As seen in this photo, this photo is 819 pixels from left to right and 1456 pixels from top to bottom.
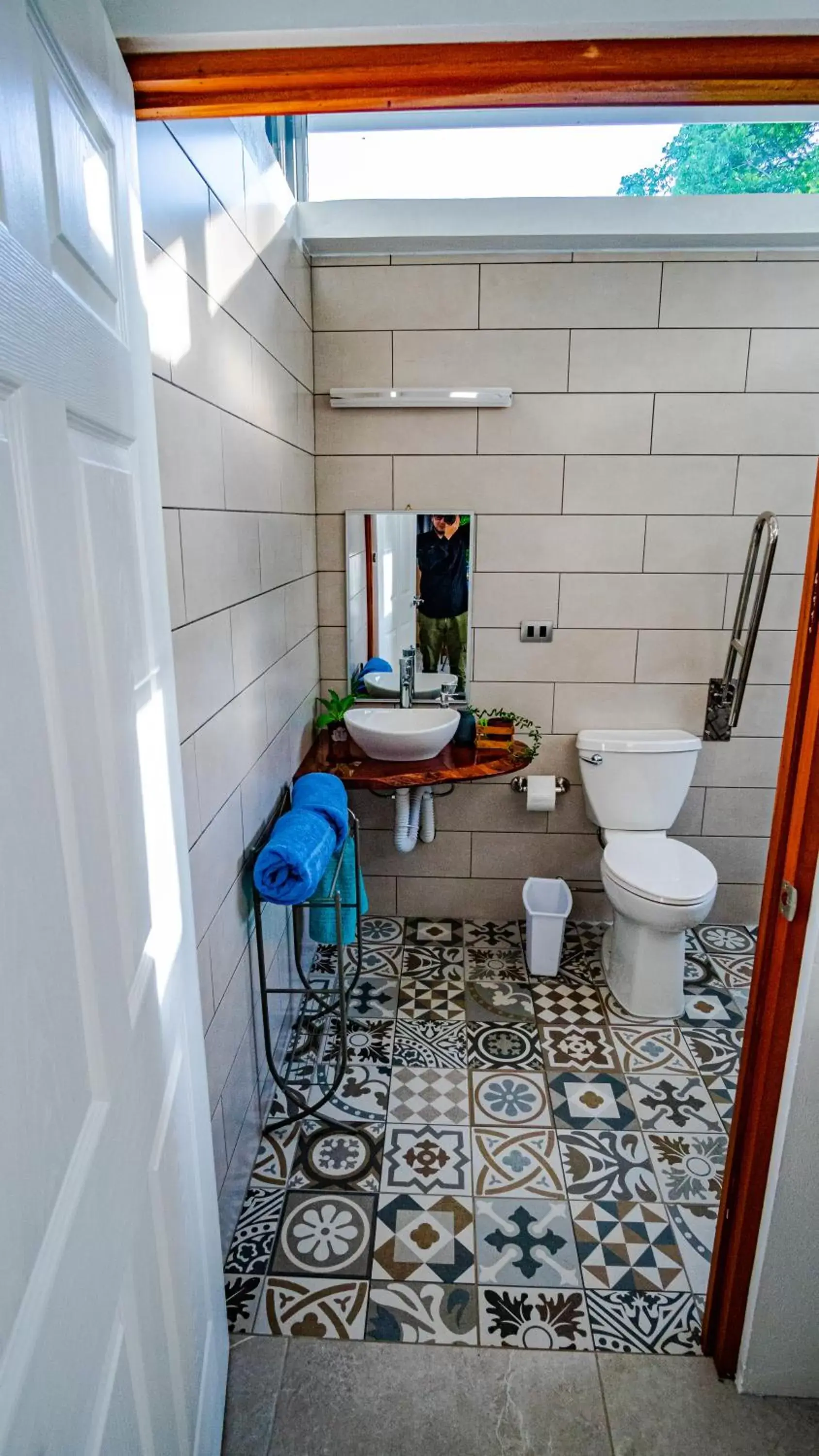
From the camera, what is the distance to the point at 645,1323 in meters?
1.61

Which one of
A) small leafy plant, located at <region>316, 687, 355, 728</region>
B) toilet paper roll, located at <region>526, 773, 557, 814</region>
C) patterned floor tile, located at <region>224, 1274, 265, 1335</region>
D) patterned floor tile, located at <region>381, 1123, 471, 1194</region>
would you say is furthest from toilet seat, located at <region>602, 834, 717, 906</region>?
patterned floor tile, located at <region>224, 1274, 265, 1335</region>

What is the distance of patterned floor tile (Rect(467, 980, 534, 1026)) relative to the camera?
2.57 meters

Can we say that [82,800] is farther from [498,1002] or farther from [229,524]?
[498,1002]

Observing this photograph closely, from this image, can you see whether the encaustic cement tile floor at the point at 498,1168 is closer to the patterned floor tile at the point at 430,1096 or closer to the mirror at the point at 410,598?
the patterned floor tile at the point at 430,1096

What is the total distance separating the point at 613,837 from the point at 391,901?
2.90 ft

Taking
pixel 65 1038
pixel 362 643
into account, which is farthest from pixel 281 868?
pixel 362 643

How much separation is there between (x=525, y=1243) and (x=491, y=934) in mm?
1304

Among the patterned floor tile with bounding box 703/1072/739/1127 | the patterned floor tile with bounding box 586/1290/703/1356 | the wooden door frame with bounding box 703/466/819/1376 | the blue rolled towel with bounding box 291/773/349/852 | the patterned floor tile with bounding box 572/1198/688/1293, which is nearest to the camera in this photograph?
the wooden door frame with bounding box 703/466/819/1376

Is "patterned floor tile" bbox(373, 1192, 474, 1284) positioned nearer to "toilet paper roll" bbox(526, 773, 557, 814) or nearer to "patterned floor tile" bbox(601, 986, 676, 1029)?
"patterned floor tile" bbox(601, 986, 676, 1029)

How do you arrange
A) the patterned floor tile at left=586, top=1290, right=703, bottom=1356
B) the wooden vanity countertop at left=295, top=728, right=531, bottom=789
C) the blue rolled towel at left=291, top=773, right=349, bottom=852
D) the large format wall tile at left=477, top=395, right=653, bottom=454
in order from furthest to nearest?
the large format wall tile at left=477, top=395, right=653, bottom=454 < the wooden vanity countertop at left=295, top=728, right=531, bottom=789 < the blue rolled towel at left=291, top=773, right=349, bottom=852 < the patterned floor tile at left=586, top=1290, right=703, bottom=1356

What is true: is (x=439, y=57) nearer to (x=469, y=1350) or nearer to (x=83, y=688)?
(x=83, y=688)

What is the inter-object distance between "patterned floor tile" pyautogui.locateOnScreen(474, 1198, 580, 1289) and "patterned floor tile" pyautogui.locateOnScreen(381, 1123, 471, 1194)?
0.29 feet

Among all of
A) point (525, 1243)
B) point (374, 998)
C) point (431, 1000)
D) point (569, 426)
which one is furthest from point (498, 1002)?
point (569, 426)

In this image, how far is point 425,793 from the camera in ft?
9.21
